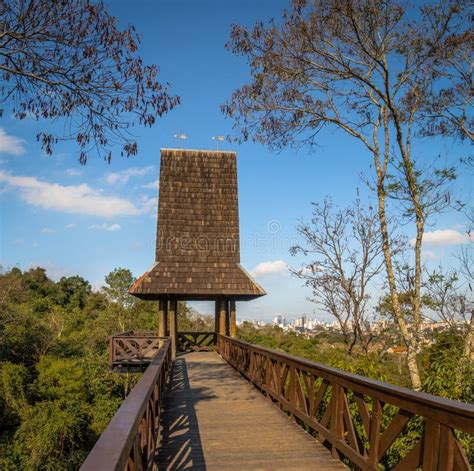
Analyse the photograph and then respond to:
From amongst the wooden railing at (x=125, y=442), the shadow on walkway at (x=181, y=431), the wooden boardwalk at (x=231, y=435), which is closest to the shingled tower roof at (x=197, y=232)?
the shadow on walkway at (x=181, y=431)

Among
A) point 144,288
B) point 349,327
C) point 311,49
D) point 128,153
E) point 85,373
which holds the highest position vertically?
point 311,49

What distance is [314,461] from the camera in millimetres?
4383

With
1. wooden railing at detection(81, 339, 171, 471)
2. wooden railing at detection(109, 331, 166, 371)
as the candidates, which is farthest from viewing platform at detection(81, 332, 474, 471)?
wooden railing at detection(109, 331, 166, 371)

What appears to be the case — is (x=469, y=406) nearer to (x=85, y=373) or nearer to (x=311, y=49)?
(x=311, y=49)

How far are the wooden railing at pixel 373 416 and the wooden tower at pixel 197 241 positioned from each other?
23.9ft

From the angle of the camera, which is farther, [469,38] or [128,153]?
[469,38]

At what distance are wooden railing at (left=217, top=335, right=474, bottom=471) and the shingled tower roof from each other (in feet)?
23.8

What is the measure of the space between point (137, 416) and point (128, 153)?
343 centimetres

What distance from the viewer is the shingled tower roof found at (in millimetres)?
14531

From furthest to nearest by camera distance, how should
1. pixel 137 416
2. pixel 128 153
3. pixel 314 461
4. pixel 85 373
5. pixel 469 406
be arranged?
pixel 85 373 < pixel 128 153 < pixel 314 461 < pixel 137 416 < pixel 469 406

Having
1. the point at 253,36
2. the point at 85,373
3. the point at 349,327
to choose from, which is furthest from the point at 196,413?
the point at 85,373

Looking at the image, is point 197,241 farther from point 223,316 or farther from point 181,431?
point 181,431

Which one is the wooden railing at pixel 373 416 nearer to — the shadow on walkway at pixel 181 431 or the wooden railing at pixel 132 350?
the shadow on walkway at pixel 181 431

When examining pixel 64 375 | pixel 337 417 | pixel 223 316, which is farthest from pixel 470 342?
pixel 64 375
